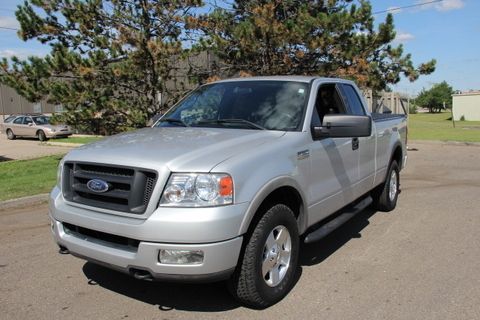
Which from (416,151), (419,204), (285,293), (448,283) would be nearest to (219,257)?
(285,293)

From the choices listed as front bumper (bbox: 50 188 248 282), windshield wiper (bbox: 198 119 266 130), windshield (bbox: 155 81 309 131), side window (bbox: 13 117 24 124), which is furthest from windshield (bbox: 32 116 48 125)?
front bumper (bbox: 50 188 248 282)

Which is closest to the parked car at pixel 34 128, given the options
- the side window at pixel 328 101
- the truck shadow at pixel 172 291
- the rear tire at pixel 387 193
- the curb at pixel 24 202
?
the curb at pixel 24 202

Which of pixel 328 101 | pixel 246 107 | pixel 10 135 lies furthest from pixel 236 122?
pixel 10 135

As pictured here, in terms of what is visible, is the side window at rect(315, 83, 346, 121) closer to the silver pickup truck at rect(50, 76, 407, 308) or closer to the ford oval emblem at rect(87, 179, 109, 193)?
the silver pickup truck at rect(50, 76, 407, 308)

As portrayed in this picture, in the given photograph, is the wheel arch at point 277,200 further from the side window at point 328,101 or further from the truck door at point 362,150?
the truck door at point 362,150

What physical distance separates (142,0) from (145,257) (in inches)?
415

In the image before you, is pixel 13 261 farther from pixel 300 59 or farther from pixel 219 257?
pixel 300 59

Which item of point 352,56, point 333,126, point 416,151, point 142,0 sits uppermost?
point 142,0

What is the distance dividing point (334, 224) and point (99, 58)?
30.8ft

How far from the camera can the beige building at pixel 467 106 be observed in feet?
175

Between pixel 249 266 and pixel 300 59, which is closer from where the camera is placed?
pixel 249 266

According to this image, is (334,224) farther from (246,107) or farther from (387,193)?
(387,193)

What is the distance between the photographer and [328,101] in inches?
211

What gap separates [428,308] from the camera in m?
3.92
